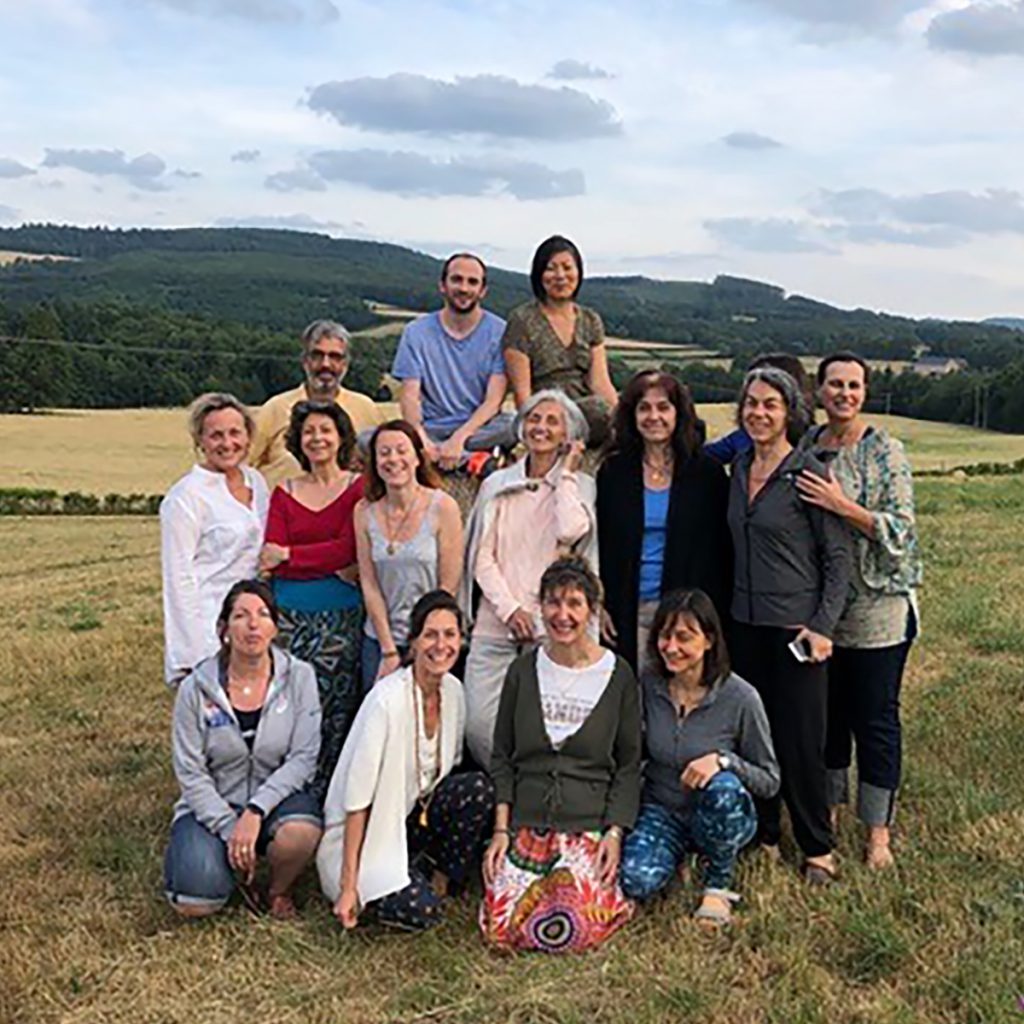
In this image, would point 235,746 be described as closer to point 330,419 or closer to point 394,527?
point 394,527

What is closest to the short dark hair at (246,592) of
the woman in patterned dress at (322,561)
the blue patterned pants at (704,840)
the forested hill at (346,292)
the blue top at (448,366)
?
the woman in patterned dress at (322,561)

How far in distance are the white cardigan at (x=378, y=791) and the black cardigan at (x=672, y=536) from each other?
1046 mm

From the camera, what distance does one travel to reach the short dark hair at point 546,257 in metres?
6.25

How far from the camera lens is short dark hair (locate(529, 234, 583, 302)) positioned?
20.5ft

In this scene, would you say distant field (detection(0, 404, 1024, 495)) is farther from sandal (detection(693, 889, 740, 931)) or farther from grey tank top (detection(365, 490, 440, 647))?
sandal (detection(693, 889, 740, 931))

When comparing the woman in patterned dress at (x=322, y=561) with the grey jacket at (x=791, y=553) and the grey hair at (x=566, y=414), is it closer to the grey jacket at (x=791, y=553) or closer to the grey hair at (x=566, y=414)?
the grey hair at (x=566, y=414)

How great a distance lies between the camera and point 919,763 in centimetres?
736

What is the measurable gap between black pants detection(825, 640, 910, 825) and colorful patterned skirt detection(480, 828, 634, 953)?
1362mm

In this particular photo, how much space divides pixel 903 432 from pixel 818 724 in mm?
58519

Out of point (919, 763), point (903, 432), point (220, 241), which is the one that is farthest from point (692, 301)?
point (919, 763)

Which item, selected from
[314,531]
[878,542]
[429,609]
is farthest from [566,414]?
[878,542]

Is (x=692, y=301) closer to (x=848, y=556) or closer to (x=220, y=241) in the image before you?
(x=220, y=241)

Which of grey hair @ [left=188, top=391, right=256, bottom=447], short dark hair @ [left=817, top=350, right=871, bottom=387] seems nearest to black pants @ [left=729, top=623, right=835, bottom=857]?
short dark hair @ [left=817, top=350, right=871, bottom=387]

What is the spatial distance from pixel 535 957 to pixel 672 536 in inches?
73.7
